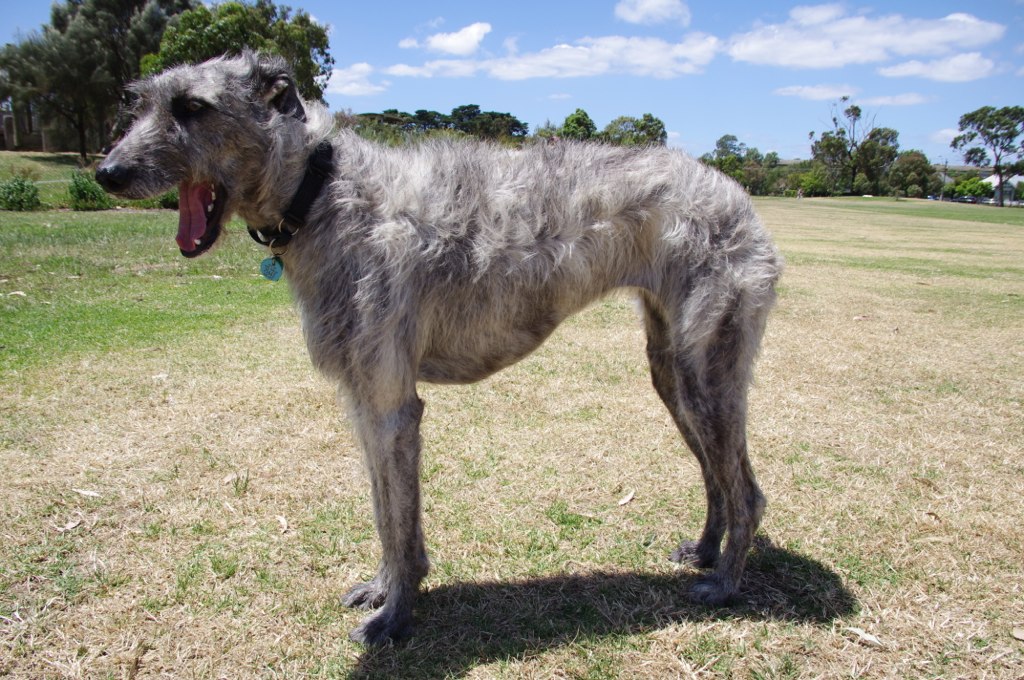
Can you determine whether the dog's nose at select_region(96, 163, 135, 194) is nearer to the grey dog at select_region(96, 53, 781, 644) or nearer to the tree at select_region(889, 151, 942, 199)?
the grey dog at select_region(96, 53, 781, 644)

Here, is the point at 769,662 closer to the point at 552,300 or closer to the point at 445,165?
the point at 552,300

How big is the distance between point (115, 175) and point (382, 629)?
2311mm

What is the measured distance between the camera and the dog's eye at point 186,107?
2.79 metres

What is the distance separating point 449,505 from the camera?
4.48 m

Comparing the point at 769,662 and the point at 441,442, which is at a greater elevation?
the point at 441,442

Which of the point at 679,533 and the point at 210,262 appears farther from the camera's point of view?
the point at 210,262

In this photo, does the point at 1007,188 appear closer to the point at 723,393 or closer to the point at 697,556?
the point at 697,556

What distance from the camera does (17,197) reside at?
19.3 meters

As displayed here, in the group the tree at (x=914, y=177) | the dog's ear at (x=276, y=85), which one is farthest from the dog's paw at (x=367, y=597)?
the tree at (x=914, y=177)

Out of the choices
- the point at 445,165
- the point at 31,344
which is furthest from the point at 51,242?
the point at 445,165

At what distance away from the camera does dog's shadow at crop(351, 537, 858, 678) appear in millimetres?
3164

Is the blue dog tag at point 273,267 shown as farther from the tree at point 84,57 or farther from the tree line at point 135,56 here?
the tree at point 84,57

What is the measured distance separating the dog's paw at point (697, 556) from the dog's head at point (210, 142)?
115 inches

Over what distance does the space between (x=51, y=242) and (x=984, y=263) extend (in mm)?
21590
